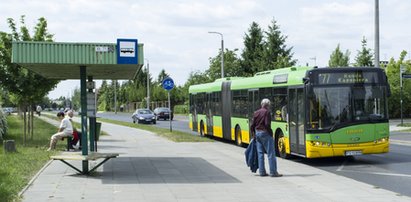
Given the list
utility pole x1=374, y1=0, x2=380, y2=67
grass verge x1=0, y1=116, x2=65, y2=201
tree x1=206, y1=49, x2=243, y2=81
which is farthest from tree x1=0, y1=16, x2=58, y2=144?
tree x1=206, y1=49, x2=243, y2=81

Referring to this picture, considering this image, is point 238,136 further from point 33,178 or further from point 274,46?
point 274,46

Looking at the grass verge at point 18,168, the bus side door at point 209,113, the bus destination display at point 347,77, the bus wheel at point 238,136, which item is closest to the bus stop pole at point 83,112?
the grass verge at point 18,168

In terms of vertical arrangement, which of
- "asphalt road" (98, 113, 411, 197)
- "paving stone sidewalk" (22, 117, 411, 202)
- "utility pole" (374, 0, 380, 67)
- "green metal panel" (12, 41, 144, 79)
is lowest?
"asphalt road" (98, 113, 411, 197)

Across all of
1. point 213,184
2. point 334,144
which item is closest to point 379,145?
point 334,144

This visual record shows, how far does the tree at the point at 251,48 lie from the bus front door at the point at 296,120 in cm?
5031

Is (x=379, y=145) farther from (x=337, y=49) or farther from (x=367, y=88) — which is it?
(x=337, y=49)

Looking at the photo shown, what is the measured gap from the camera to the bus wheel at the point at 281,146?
54.8 feet

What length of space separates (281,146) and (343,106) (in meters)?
2.56

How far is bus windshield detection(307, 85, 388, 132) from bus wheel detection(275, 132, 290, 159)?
6.54 feet

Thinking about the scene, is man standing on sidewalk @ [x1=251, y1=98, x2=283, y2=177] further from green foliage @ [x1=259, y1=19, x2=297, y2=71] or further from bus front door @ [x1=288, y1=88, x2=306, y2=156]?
green foliage @ [x1=259, y1=19, x2=297, y2=71]

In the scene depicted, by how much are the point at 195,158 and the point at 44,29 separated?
10.4 metres

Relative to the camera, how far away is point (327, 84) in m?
15.0

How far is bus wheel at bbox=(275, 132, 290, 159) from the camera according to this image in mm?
16703

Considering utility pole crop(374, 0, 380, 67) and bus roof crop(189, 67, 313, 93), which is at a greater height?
utility pole crop(374, 0, 380, 67)
